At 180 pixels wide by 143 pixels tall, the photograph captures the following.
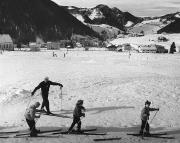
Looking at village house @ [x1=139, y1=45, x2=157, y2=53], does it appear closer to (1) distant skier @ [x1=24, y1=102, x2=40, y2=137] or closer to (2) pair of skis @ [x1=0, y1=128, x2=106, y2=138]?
(2) pair of skis @ [x1=0, y1=128, x2=106, y2=138]

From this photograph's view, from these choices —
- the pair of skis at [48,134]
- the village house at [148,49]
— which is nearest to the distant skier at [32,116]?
the pair of skis at [48,134]

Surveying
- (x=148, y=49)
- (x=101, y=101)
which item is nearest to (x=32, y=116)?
(x=101, y=101)

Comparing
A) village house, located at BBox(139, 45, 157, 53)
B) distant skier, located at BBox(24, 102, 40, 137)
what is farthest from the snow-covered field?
village house, located at BBox(139, 45, 157, 53)

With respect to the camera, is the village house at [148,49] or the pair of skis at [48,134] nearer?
the pair of skis at [48,134]

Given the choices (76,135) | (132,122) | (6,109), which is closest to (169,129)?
(132,122)

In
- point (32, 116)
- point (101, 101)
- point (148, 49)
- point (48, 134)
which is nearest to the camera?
→ point (32, 116)

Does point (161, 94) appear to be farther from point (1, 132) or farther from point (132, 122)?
point (1, 132)

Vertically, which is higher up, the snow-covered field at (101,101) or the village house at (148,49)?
the village house at (148,49)

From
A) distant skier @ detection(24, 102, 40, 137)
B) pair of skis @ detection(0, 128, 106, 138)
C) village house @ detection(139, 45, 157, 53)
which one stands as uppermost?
village house @ detection(139, 45, 157, 53)

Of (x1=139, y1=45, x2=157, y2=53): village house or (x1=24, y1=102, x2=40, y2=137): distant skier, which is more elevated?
(x1=139, y1=45, x2=157, y2=53): village house

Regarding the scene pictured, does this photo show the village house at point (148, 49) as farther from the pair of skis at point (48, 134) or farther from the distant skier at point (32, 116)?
the distant skier at point (32, 116)

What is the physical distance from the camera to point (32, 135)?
16.2m

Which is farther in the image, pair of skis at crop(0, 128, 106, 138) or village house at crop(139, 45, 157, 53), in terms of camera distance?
village house at crop(139, 45, 157, 53)

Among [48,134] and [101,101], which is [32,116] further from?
[101,101]
